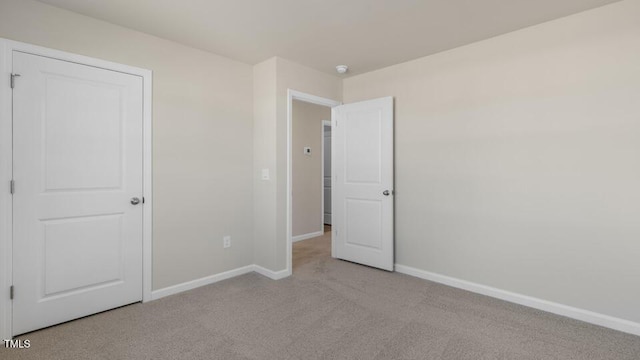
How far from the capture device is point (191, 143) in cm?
319

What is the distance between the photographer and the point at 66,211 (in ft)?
8.10

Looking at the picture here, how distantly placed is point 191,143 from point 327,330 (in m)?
2.15

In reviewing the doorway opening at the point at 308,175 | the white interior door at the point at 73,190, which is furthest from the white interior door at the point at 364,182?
the white interior door at the point at 73,190

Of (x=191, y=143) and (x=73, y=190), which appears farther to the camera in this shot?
(x=191, y=143)

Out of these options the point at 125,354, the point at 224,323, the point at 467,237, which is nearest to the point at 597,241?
the point at 467,237

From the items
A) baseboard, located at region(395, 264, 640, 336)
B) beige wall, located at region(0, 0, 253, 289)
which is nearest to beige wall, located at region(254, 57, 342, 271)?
beige wall, located at region(0, 0, 253, 289)

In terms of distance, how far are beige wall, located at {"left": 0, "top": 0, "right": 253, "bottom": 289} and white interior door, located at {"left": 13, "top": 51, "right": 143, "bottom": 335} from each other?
0.60ft

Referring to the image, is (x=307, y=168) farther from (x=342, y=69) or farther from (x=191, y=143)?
(x=191, y=143)

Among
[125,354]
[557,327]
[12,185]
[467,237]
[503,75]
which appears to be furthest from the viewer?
[467,237]

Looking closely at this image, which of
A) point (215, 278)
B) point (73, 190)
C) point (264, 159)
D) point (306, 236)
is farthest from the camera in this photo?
point (306, 236)

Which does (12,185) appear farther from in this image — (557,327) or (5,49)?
(557,327)

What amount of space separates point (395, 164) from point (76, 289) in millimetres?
3218

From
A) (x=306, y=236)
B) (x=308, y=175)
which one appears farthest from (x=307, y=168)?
(x=306, y=236)

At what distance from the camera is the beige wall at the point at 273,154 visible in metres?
3.45
